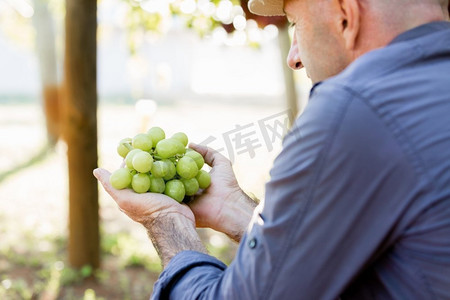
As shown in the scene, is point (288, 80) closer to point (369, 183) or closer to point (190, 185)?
point (190, 185)

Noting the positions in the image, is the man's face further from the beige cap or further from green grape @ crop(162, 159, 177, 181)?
green grape @ crop(162, 159, 177, 181)

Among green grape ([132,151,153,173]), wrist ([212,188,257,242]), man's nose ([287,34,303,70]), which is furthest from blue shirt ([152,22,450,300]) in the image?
wrist ([212,188,257,242])

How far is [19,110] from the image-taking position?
63.5 ft

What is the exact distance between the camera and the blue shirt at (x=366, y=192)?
119cm

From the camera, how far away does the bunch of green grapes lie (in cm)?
197

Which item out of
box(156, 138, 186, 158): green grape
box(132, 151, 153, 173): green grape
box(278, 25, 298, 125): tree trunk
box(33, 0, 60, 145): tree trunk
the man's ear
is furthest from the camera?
box(33, 0, 60, 145): tree trunk

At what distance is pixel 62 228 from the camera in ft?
23.4

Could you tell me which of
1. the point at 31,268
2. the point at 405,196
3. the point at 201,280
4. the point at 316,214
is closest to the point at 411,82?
the point at 405,196

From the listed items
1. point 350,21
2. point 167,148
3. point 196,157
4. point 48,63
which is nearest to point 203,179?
point 196,157

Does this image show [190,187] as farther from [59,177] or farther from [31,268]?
[59,177]

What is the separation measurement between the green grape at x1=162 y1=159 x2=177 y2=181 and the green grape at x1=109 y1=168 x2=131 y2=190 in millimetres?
142

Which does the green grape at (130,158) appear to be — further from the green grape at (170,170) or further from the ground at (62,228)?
the ground at (62,228)

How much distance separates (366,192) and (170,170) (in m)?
0.98

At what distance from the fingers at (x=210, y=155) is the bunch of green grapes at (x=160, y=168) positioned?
0.14m
